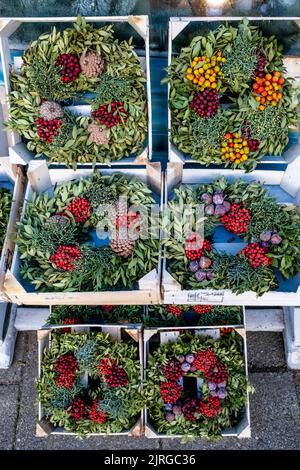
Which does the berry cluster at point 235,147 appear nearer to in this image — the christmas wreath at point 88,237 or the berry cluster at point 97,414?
the christmas wreath at point 88,237

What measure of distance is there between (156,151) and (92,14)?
92 cm

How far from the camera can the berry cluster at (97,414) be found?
8.76 feet

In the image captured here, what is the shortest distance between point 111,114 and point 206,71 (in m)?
0.53

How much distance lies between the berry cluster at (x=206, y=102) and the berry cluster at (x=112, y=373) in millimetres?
1404

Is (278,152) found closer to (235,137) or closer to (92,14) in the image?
(235,137)

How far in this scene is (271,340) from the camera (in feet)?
10.8

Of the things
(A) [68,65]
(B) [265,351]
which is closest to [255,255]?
(B) [265,351]

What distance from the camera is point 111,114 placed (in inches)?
102

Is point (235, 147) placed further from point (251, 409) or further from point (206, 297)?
point (251, 409)

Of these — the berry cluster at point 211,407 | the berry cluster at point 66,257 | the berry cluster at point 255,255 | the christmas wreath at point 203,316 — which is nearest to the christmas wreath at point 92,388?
the christmas wreath at point 203,316

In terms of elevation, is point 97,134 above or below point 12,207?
above

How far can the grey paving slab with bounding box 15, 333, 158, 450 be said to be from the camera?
3070 millimetres

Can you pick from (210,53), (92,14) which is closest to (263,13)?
(210,53)

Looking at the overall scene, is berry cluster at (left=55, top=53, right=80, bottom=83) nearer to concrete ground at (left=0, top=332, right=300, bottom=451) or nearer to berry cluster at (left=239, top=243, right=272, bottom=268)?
berry cluster at (left=239, top=243, right=272, bottom=268)
